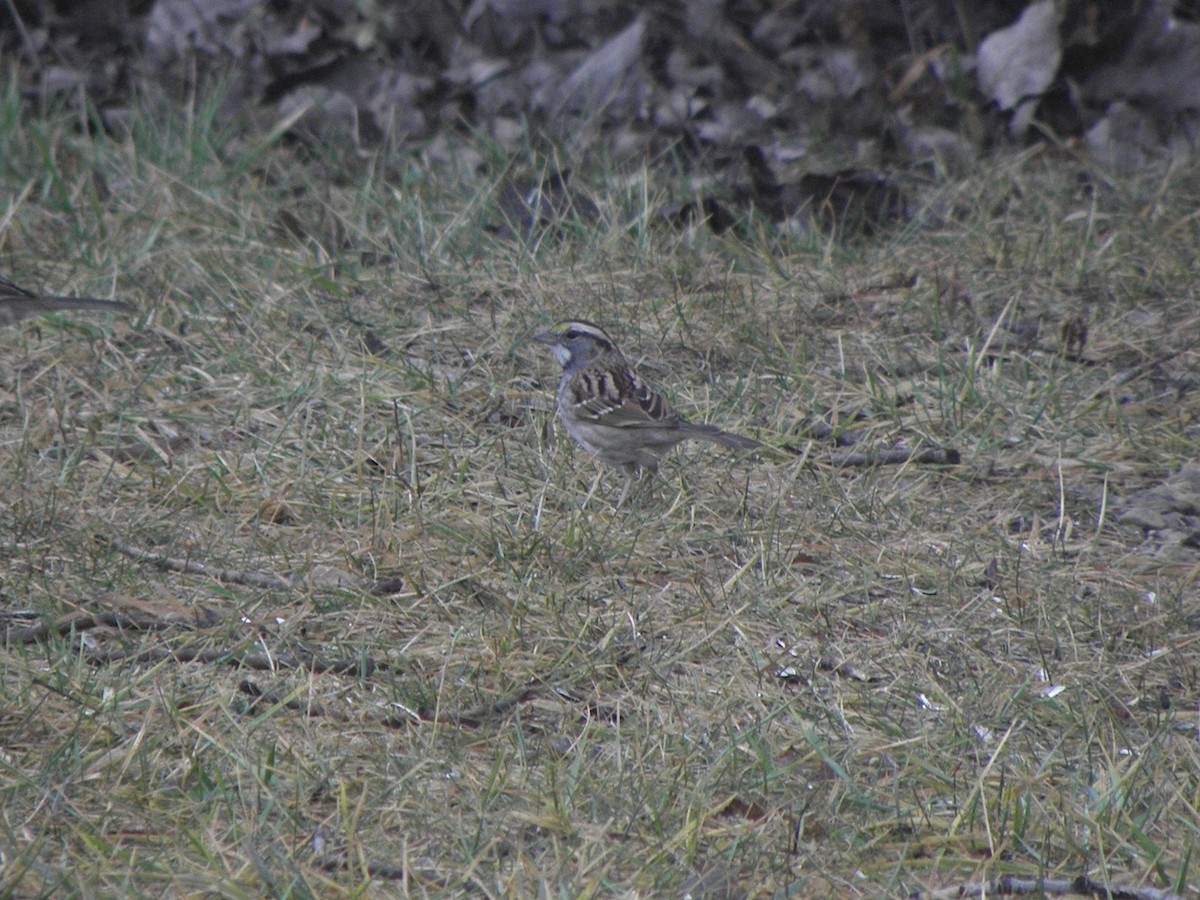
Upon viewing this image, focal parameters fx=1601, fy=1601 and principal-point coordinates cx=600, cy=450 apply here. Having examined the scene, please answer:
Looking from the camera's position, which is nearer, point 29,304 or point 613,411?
point 613,411

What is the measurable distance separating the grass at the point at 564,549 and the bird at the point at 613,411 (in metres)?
0.16

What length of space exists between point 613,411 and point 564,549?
577 mm

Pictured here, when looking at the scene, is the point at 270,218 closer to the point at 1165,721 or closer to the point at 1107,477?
the point at 1107,477

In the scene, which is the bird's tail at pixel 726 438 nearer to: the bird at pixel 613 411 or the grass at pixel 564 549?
the bird at pixel 613 411

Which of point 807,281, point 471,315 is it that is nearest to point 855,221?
point 807,281

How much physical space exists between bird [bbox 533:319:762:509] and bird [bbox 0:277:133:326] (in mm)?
1426

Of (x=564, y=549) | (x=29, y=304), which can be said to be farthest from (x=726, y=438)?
(x=29, y=304)

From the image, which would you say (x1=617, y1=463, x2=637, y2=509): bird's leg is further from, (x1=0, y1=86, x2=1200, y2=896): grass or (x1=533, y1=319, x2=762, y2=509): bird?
(x1=0, y1=86, x2=1200, y2=896): grass

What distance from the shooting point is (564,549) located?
4.09 meters

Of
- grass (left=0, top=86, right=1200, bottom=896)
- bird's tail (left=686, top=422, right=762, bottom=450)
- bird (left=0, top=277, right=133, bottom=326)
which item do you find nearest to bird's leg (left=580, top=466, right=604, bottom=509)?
grass (left=0, top=86, right=1200, bottom=896)

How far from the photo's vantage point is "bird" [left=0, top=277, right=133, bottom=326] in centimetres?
495

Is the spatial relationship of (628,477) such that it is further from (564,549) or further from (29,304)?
Answer: (29,304)

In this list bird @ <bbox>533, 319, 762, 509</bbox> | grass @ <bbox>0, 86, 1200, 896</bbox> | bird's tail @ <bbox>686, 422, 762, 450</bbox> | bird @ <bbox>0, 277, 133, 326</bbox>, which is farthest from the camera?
bird @ <bbox>0, 277, 133, 326</bbox>

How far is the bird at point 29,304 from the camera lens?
16.2ft
